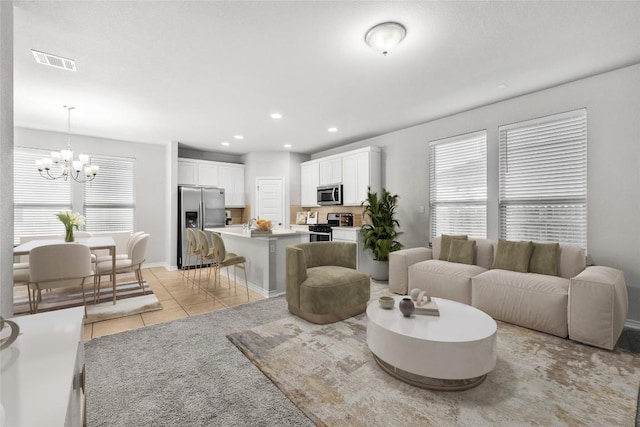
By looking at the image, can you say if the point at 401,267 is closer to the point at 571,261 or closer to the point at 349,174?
the point at 571,261

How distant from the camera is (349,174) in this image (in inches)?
233

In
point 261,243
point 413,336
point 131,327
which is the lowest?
point 131,327

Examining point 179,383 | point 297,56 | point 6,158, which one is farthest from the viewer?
point 297,56

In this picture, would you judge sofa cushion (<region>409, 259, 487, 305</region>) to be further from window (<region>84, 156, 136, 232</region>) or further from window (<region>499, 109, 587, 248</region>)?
window (<region>84, 156, 136, 232</region>)

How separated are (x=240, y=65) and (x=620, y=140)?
4075 millimetres

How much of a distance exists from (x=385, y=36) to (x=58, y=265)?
4.08 meters

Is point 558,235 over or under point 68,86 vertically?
under

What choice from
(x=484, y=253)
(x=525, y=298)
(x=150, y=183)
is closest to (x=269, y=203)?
(x=150, y=183)

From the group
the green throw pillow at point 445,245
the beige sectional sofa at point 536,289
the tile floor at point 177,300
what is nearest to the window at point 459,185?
Answer: the green throw pillow at point 445,245

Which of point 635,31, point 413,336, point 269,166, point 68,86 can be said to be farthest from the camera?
point 269,166

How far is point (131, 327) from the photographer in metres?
3.11

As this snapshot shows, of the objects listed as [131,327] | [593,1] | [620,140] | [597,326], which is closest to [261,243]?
[131,327]

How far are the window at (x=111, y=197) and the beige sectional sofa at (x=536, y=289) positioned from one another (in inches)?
213

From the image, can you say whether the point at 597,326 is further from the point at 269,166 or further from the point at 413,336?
the point at 269,166
